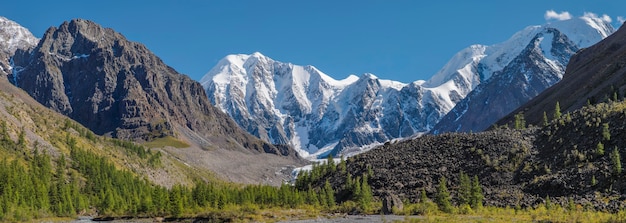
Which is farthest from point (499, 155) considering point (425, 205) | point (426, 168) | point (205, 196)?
point (205, 196)

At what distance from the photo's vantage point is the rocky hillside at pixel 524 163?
339 feet

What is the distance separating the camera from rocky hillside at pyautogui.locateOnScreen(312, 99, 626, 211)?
10325 cm

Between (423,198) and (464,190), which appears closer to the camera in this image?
(464,190)

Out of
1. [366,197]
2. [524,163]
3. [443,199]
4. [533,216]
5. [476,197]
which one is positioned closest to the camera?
[533,216]

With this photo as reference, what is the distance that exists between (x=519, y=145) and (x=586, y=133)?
14267 millimetres

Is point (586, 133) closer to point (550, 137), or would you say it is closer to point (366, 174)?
point (550, 137)

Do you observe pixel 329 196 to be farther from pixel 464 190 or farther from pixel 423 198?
pixel 464 190

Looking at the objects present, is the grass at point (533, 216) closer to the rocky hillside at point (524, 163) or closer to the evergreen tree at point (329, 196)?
the rocky hillside at point (524, 163)

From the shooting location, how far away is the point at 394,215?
4380 inches

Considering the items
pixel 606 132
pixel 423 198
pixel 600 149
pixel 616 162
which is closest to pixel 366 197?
pixel 423 198

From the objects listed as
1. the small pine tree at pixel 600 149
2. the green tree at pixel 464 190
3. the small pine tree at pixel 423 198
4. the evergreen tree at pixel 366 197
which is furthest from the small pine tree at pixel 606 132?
A: the evergreen tree at pixel 366 197

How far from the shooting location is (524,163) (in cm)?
12400

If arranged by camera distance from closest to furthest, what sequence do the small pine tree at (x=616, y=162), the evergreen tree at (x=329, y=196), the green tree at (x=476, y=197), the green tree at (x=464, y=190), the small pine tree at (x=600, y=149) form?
the small pine tree at (x=616, y=162) → the green tree at (x=476, y=197) → the small pine tree at (x=600, y=149) → the green tree at (x=464, y=190) → the evergreen tree at (x=329, y=196)

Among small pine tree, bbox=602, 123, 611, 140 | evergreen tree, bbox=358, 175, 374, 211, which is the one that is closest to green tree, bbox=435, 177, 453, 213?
evergreen tree, bbox=358, 175, 374, 211
